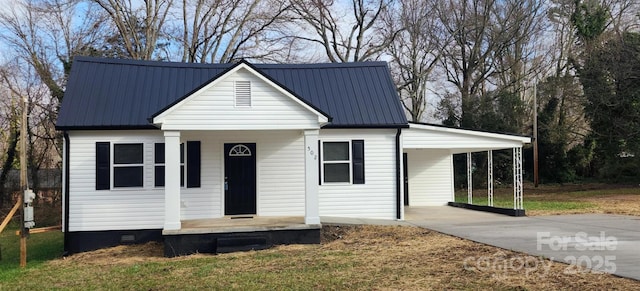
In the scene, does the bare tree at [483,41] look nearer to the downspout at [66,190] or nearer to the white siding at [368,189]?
the white siding at [368,189]

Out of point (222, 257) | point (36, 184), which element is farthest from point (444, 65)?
point (222, 257)

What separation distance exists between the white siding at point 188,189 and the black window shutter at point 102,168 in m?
0.14

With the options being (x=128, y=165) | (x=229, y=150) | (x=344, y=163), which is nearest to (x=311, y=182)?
(x=344, y=163)

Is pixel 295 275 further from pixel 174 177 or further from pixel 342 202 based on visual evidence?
pixel 342 202

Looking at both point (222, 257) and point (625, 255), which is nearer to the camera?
point (625, 255)

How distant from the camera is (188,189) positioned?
13.3 metres

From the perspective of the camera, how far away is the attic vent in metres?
11.2

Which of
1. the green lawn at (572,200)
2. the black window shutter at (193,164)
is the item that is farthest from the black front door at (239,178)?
the green lawn at (572,200)

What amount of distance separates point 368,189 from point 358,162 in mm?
789

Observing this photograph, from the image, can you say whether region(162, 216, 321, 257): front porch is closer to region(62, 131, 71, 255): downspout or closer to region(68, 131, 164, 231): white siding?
region(68, 131, 164, 231): white siding

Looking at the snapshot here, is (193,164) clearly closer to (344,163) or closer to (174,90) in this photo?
(174,90)

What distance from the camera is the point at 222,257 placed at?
32.9 ft

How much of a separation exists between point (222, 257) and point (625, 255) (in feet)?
22.9

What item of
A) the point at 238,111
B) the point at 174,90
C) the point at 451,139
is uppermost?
the point at 174,90
